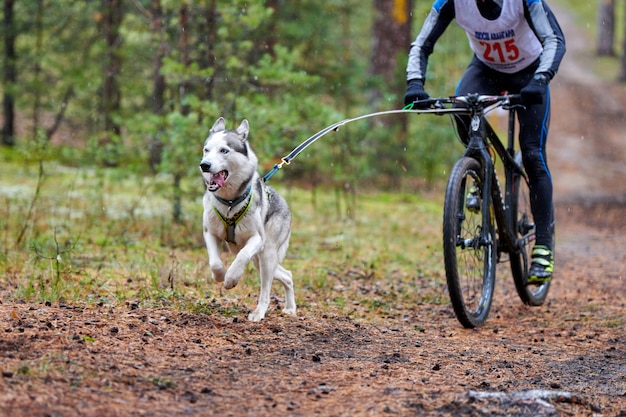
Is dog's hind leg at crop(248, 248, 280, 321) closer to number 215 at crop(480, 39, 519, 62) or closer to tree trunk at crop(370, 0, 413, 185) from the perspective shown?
number 215 at crop(480, 39, 519, 62)

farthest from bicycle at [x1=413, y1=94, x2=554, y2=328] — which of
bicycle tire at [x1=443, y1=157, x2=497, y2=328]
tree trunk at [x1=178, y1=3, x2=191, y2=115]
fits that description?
tree trunk at [x1=178, y1=3, x2=191, y2=115]

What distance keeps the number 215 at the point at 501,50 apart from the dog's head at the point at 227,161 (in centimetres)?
215

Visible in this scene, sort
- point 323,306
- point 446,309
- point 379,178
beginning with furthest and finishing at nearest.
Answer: point 379,178 < point 446,309 < point 323,306

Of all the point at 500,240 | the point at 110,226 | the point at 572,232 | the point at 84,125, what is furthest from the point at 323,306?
the point at 84,125

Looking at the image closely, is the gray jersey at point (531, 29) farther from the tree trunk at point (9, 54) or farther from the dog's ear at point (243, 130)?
the tree trunk at point (9, 54)

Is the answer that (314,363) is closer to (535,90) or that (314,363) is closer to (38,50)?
(535,90)

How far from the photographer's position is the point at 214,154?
202 inches

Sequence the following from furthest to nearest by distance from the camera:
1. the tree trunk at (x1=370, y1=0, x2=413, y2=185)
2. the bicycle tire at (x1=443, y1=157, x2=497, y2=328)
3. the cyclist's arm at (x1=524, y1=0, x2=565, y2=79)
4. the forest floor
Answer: the tree trunk at (x1=370, y1=0, x2=413, y2=185) < the cyclist's arm at (x1=524, y1=0, x2=565, y2=79) < the bicycle tire at (x1=443, y1=157, x2=497, y2=328) < the forest floor

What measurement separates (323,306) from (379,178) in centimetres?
986

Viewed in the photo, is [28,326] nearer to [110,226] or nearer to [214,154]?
[214,154]

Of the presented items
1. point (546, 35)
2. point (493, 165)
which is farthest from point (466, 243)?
point (546, 35)

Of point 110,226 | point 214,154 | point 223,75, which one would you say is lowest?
point 110,226

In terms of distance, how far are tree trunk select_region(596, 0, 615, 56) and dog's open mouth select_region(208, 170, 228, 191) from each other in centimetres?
3677

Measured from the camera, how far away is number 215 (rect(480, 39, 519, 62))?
20.0 feet
